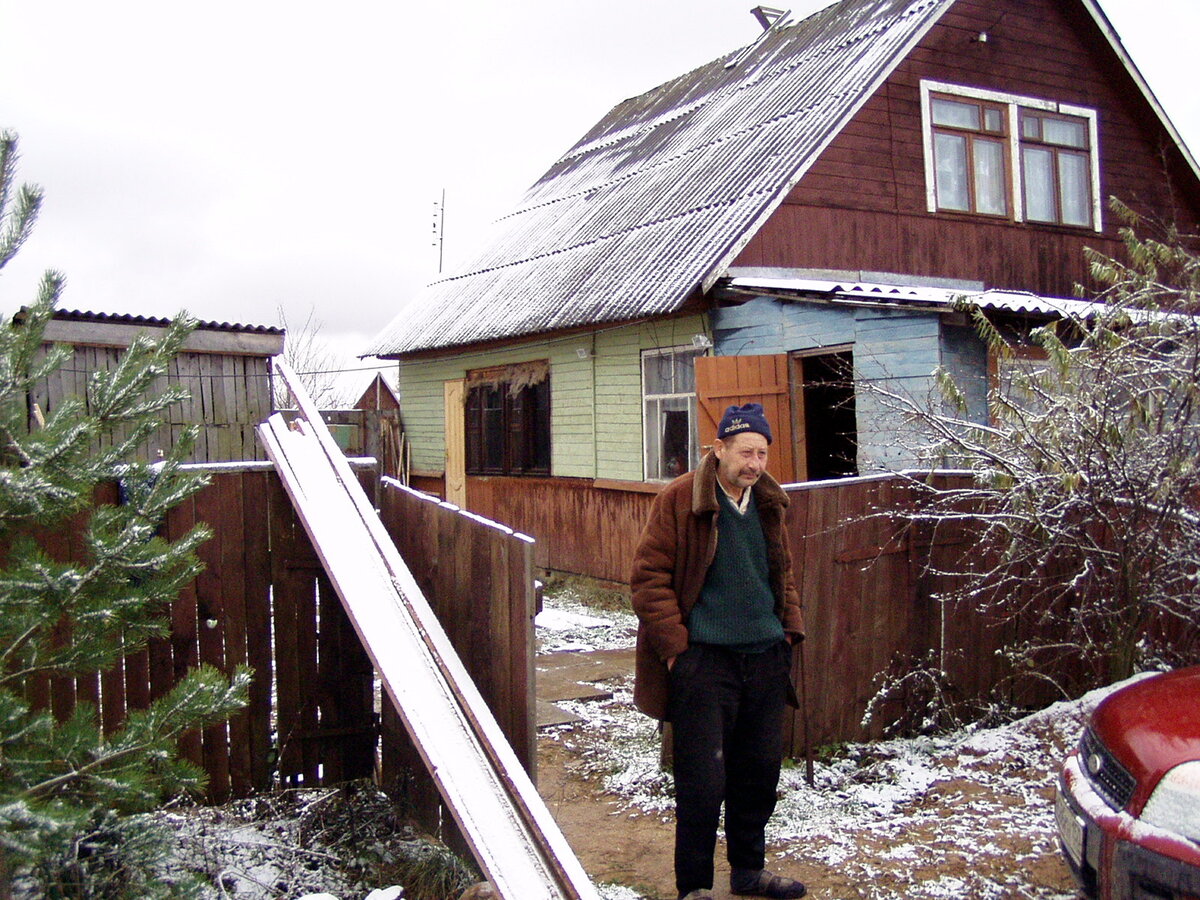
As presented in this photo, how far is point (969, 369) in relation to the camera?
8.51 meters

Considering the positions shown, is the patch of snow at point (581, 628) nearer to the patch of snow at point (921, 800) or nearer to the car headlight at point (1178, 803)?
the patch of snow at point (921, 800)

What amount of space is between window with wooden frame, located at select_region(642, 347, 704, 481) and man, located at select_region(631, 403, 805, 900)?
6460 mm

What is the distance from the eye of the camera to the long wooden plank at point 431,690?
117 inches

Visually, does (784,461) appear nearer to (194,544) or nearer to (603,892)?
(603,892)

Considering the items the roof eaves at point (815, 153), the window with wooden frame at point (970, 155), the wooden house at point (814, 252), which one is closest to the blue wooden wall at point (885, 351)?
the wooden house at point (814, 252)

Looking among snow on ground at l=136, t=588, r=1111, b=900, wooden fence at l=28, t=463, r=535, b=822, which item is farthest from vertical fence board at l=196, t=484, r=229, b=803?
snow on ground at l=136, t=588, r=1111, b=900

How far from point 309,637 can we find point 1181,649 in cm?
477

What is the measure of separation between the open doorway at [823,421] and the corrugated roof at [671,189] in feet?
4.56

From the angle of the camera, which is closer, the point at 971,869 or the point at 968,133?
the point at 971,869

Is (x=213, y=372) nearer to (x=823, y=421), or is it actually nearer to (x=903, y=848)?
(x=823, y=421)

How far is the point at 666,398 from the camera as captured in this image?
11086 mm

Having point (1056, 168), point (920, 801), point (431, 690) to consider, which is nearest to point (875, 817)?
point (920, 801)

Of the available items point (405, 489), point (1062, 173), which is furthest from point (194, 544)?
point (1062, 173)

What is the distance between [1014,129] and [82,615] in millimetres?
11580
